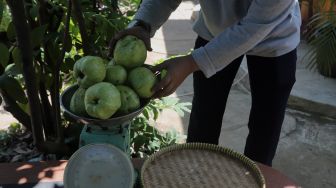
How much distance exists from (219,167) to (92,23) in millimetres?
1199

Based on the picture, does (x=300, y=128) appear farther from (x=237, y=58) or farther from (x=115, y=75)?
(x=115, y=75)

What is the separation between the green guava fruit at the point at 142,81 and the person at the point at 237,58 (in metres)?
0.03

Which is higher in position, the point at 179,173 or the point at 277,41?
the point at 277,41

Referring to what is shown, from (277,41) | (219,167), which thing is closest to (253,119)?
(277,41)

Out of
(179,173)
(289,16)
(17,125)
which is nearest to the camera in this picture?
(179,173)

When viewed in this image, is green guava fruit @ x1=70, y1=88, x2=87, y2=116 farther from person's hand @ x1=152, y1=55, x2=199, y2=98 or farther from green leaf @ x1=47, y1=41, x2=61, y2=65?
green leaf @ x1=47, y1=41, x2=61, y2=65

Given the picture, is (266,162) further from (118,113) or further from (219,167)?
(118,113)

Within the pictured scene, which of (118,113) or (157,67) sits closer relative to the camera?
(118,113)

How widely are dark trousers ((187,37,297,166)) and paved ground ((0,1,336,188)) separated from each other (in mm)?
913

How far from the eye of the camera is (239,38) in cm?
170

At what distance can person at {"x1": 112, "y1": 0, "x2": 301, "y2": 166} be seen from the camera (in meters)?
1.69

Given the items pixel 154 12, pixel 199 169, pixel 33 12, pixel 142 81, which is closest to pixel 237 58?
pixel 154 12

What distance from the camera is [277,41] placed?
1.96 metres

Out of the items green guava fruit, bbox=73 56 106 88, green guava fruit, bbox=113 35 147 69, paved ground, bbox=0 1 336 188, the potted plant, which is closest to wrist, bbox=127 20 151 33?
green guava fruit, bbox=113 35 147 69
